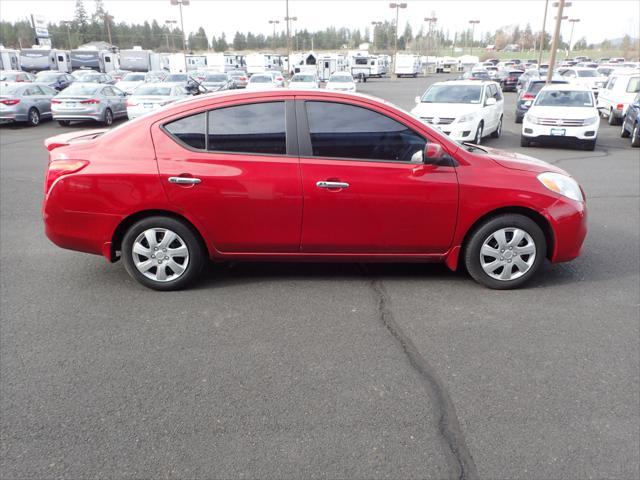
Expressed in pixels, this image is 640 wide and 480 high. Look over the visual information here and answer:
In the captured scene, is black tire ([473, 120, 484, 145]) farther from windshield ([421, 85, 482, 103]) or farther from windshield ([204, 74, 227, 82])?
windshield ([204, 74, 227, 82])

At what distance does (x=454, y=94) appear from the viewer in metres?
14.7

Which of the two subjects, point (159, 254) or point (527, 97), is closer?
point (159, 254)

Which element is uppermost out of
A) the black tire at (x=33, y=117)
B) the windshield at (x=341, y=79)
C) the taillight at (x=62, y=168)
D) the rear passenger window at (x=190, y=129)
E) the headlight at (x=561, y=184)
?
the rear passenger window at (x=190, y=129)

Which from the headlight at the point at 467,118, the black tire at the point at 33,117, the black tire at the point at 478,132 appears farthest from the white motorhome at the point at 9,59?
the headlight at the point at 467,118

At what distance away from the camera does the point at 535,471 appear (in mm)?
2621

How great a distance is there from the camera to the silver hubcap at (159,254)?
15.0 ft

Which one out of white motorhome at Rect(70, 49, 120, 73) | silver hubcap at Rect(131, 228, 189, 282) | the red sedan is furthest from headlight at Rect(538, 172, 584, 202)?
white motorhome at Rect(70, 49, 120, 73)

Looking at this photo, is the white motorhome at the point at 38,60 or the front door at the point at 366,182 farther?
the white motorhome at the point at 38,60

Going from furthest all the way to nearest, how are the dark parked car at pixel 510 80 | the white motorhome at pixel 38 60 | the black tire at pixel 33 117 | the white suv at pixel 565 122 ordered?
the white motorhome at pixel 38 60
the dark parked car at pixel 510 80
the black tire at pixel 33 117
the white suv at pixel 565 122

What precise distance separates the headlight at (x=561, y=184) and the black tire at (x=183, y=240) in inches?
→ 122

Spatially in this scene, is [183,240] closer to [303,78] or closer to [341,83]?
[341,83]

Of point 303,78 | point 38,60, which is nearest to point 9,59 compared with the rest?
point 38,60

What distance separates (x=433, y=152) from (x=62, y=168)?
312 cm

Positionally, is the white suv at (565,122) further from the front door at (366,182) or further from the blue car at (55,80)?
the blue car at (55,80)
